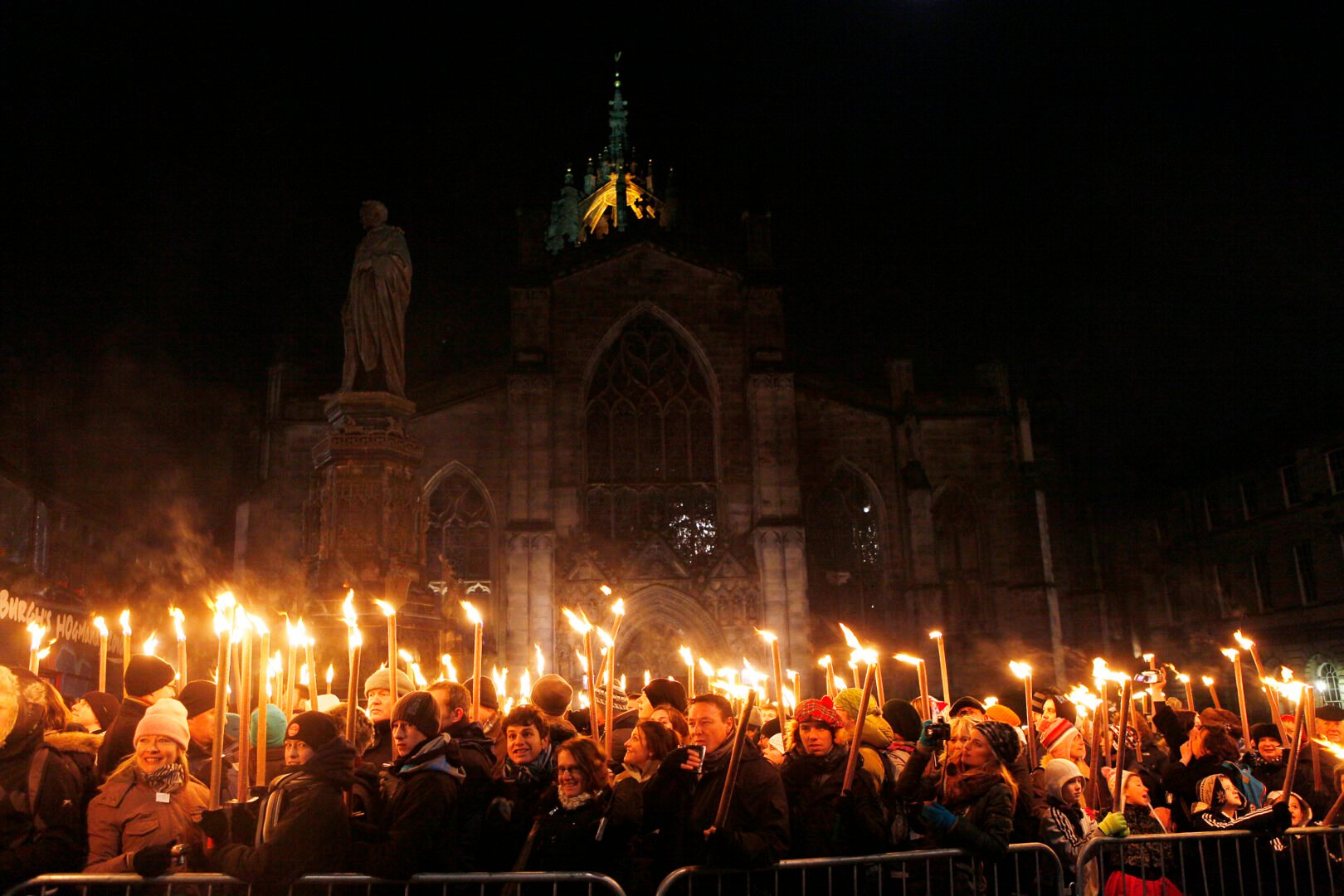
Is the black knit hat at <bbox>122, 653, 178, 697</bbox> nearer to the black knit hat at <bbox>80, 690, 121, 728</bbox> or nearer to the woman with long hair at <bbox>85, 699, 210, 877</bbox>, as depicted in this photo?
the woman with long hair at <bbox>85, 699, 210, 877</bbox>

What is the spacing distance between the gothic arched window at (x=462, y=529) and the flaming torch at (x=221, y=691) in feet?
62.1

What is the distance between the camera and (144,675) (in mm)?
4832

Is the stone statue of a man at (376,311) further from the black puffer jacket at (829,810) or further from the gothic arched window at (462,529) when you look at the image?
the gothic arched window at (462,529)

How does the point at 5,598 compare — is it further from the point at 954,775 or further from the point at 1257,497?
the point at 1257,497

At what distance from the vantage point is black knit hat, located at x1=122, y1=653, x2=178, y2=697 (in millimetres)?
4816

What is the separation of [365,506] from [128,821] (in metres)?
5.87

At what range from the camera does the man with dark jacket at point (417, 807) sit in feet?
12.4

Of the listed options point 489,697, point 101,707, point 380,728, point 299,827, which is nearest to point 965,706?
point 489,697

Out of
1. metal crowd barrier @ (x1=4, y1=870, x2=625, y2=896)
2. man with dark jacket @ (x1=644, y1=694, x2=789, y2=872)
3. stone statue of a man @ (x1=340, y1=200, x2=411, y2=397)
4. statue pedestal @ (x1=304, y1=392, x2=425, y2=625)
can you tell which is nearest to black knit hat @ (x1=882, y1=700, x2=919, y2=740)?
man with dark jacket @ (x1=644, y1=694, x2=789, y2=872)

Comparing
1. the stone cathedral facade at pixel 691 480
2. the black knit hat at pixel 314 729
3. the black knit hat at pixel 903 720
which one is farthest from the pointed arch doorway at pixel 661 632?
the black knit hat at pixel 314 729

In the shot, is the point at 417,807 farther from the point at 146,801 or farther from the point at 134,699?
the point at 134,699

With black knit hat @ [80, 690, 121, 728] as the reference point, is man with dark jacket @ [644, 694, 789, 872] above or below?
below

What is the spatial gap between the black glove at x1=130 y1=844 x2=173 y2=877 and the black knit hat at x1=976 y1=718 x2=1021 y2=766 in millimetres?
3300

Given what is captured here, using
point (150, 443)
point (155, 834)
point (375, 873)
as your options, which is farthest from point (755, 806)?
point (150, 443)
